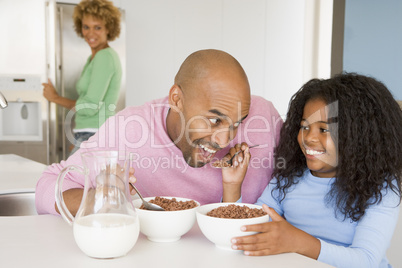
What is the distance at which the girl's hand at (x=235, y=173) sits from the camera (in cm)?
135

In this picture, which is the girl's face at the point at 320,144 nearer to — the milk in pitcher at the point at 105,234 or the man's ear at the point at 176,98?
the man's ear at the point at 176,98

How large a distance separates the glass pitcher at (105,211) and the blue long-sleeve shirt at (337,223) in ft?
1.52

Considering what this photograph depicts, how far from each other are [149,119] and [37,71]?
2.23 meters

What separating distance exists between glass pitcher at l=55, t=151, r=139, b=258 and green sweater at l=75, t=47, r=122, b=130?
200 cm

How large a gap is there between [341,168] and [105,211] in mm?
771

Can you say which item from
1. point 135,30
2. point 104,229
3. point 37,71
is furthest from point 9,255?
point 135,30

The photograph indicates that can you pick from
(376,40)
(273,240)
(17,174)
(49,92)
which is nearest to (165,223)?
(273,240)

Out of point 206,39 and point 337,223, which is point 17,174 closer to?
point 337,223

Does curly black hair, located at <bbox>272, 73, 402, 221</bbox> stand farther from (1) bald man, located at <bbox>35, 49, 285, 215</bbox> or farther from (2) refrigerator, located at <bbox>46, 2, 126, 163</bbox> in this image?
(2) refrigerator, located at <bbox>46, 2, 126, 163</bbox>

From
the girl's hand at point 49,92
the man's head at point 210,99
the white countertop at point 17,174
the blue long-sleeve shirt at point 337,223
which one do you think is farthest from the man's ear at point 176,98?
the girl's hand at point 49,92

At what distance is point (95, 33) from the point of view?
3074 mm

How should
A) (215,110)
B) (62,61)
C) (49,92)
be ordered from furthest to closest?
1. (62,61)
2. (49,92)
3. (215,110)

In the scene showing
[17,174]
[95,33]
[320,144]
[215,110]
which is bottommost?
[17,174]

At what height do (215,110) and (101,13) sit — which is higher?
(101,13)
